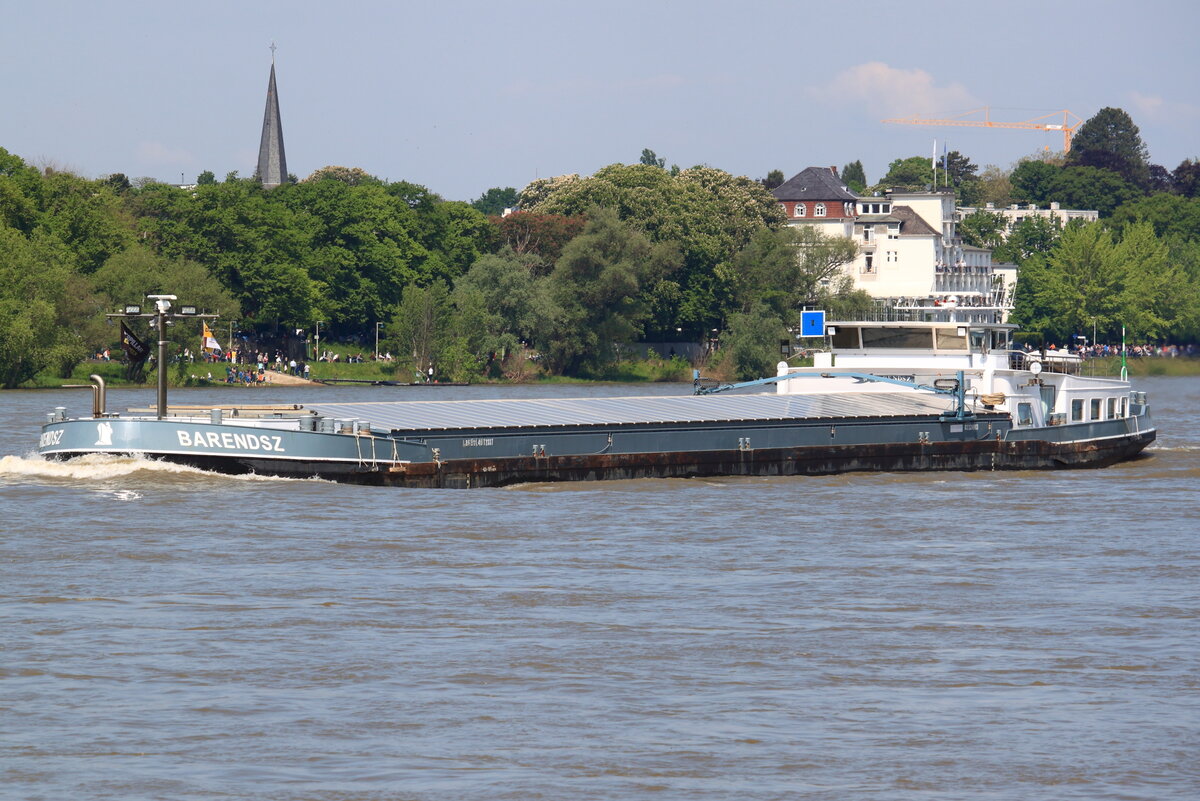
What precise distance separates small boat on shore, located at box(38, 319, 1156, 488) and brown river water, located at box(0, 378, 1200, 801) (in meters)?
0.90

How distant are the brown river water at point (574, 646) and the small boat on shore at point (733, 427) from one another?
2.95ft

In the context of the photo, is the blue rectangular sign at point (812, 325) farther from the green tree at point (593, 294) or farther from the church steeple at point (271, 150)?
the church steeple at point (271, 150)

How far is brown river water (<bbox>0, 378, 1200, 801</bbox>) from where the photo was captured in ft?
45.4

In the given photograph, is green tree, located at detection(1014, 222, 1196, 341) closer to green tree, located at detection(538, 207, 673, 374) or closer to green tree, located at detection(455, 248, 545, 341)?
green tree, located at detection(538, 207, 673, 374)

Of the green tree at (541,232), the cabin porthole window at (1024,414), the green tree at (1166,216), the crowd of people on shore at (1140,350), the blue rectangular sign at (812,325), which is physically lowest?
the cabin porthole window at (1024,414)

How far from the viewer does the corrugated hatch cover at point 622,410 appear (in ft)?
122

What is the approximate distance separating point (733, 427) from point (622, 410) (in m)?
3.48

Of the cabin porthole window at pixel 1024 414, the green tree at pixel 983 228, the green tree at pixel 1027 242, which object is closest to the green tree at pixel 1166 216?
the green tree at pixel 1027 242

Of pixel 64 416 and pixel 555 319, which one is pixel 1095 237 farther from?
pixel 64 416

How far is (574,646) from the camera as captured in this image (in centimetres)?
1872

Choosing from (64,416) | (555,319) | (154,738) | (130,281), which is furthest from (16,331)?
(154,738)

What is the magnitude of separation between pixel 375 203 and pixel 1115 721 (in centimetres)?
11180

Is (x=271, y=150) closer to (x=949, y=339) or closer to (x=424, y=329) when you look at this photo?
(x=424, y=329)

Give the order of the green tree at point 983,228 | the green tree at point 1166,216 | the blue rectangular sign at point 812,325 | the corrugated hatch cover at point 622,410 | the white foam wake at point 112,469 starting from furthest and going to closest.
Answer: the green tree at point 1166,216 < the green tree at point 983,228 < the blue rectangular sign at point 812,325 < the corrugated hatch cover at point 622,410 < the white foam wake at point 112,469
